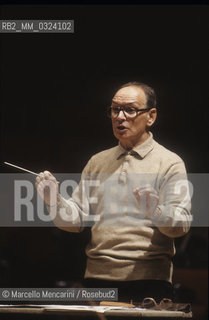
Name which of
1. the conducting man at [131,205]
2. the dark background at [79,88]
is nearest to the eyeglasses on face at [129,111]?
the conducting man at [131,205]

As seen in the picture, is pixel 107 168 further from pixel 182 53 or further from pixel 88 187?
pixel 182 53

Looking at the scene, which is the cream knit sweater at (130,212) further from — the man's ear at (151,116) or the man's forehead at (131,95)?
the man's forehead at (131,95)

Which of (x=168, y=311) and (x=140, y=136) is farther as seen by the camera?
(x=140, y=136)

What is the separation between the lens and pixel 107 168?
2613mm

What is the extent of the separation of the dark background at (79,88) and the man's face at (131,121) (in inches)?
3.2

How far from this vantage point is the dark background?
274cm

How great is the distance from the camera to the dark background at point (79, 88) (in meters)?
2.74

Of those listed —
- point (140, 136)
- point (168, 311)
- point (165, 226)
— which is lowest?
point (168, 311)

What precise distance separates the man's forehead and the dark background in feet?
0.34

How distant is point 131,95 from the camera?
2590mm

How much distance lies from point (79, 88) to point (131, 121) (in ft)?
1.29

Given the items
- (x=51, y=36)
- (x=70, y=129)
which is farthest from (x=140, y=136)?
(x=51, y=36)

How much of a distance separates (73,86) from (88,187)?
52cm

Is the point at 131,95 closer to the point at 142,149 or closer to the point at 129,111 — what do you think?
the point at 129,111
